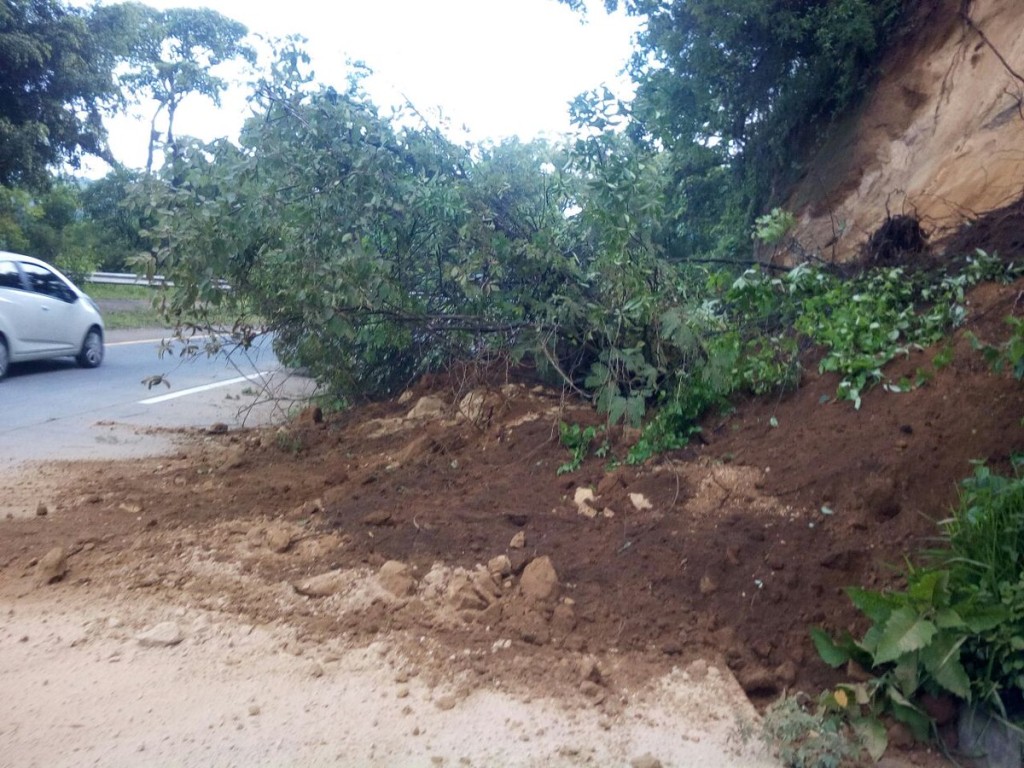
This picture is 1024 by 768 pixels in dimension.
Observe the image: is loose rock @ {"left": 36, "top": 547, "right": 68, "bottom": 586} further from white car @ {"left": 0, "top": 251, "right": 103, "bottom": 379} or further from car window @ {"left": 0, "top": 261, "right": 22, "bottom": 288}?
car window @ {"left": 0, "top": 261, "right": 22, "bottom": 288}

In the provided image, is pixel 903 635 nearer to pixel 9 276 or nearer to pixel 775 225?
pixel 775 225

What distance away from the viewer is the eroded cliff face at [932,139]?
865 centimetres

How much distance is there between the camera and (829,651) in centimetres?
453

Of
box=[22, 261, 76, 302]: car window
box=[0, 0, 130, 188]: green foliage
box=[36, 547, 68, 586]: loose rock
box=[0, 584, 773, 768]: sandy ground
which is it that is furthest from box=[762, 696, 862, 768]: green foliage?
box=[0, 0, 130, 188]: green foliage

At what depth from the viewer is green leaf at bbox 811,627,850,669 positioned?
451cm

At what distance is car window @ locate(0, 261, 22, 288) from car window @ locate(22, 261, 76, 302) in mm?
222

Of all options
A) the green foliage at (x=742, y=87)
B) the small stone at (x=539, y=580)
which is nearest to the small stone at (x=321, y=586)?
the small stone at (x=539, y=580)

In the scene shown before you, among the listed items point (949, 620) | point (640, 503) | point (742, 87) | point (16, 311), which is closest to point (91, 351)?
point (16, 311)

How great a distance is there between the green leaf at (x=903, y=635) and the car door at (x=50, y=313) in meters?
13.1

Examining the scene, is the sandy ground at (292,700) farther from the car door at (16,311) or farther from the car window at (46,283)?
the car window at (46,283)

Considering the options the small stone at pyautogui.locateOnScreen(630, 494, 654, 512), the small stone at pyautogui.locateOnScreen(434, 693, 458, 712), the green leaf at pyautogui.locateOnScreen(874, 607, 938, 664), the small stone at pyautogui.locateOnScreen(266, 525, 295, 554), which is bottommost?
the green leaf at pyautogui.locateOnScreen(874, 607, 938, 664)

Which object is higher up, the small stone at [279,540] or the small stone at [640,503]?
the small stone at [279,540]

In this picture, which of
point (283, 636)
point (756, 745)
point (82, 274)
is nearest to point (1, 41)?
point (82, 274)

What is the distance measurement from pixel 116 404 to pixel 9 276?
3422 millimetres
